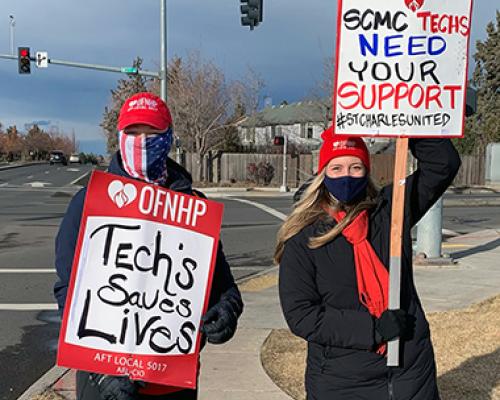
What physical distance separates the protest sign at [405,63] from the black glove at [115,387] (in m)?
1.41

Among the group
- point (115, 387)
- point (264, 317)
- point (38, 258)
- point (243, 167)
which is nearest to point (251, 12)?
point (38, 258)

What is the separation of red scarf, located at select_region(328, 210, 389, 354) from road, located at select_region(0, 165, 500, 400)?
11.2ft

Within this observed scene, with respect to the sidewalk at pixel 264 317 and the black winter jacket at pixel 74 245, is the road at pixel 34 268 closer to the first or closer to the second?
the sidewalk at pixel 264 317

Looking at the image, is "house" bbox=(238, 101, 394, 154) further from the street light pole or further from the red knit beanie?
the red knit beanie

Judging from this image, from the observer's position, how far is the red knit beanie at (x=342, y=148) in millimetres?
2518

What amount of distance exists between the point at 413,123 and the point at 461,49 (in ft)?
1.31

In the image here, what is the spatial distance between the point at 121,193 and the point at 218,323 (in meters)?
0.67

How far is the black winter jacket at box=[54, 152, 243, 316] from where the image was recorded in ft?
7.28

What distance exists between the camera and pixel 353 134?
253cm

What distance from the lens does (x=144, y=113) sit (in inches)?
89.9

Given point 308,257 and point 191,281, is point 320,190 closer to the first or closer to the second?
point 308,257

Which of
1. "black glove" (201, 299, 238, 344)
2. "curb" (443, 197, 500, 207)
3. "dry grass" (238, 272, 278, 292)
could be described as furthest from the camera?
"curb" (443, 197, 500, 207)

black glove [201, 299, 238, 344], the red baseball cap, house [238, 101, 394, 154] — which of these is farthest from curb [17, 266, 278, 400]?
house [238, 101, 394, 154]

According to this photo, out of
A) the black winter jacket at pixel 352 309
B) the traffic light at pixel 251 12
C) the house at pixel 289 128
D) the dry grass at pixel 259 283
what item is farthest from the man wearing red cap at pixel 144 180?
the house at pixel 289 128
